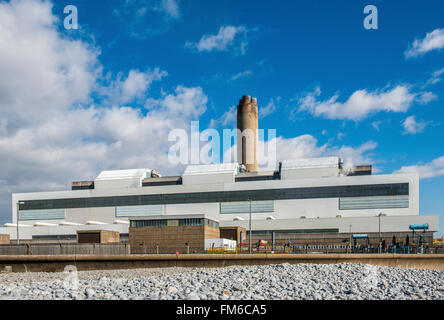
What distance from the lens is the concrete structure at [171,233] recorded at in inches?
2303

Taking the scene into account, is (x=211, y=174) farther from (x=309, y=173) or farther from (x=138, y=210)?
(x=309, y=173)

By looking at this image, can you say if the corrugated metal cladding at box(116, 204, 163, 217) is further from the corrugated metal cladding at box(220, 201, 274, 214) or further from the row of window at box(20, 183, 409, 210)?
the corrugated metal cladding at box(220, 201, 274, 214)

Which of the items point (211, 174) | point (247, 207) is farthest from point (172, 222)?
point (211, 174)

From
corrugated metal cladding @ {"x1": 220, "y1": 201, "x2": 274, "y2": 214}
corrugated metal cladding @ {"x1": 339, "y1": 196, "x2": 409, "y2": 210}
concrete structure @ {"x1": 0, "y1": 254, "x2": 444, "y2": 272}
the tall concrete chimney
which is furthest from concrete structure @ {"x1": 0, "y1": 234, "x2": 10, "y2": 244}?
corrugated metal cladding @ {"x1": 339, "y1": 196, "x2": 409, "y2": 210}

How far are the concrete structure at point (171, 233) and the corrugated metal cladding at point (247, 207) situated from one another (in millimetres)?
18548

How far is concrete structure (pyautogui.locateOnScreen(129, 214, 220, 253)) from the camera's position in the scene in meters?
58.5

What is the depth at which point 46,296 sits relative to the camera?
53.5 ft

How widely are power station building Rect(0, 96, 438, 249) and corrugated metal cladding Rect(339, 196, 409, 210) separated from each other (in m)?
0.17

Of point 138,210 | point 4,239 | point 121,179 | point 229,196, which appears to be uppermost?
point 121,179

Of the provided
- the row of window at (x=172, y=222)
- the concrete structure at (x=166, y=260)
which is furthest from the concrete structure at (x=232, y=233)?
the concrete structure at (x=166, y=260)

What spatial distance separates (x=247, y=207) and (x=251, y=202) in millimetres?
2785

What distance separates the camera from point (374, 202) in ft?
244
